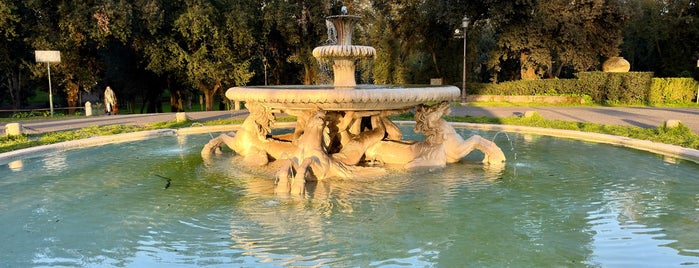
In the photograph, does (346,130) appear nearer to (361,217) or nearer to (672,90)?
(361,217)

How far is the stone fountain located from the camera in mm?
7742

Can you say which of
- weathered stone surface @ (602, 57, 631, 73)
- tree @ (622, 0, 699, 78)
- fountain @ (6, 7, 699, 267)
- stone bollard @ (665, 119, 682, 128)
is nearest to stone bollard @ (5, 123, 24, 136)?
fountain @ (6, 7, 699, 267)

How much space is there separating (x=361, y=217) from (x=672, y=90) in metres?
24.2

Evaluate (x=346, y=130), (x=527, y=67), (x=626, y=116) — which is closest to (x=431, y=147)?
(x=346, y=130)

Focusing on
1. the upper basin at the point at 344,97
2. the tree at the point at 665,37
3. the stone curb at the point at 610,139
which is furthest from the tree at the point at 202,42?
the tree at the point at 665,37

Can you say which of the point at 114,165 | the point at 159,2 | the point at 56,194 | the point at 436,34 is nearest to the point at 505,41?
the point at 436,34

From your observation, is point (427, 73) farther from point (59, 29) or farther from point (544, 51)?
point (59, 29)

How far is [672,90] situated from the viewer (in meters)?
24.6

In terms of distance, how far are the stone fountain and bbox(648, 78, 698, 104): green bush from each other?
1968 cm

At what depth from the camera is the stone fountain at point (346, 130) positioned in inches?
305

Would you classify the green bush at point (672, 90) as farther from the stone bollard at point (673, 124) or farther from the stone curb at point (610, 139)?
the stone curb at point (610, 139)

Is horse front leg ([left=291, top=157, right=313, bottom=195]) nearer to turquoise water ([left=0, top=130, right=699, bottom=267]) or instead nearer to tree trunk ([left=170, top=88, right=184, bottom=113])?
turquoise water ([left=0, top=130, right=699, bottom=267])

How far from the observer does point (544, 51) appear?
87.2 ft

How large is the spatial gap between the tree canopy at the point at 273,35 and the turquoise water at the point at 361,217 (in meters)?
16.5
